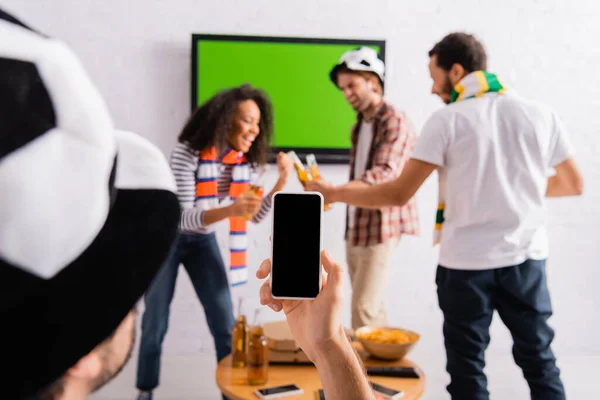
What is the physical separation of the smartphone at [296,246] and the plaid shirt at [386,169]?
1.27 m

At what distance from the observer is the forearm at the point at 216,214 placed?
6.77 ft

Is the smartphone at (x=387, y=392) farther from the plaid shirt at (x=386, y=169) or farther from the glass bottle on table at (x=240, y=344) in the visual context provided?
the plaid shirt at (x=386, y=169)

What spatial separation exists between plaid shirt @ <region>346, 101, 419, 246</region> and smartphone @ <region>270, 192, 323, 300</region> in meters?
1.27

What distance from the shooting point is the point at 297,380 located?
1.41 meters

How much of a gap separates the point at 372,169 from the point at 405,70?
0.93 metres

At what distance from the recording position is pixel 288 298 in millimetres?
813

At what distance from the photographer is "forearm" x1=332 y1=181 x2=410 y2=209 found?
1.84 metres

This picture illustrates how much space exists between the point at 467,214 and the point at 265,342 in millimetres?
736

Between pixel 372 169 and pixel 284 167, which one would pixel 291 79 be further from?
pixel 372 169

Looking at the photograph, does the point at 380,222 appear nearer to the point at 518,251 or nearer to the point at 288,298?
the point at 518,251

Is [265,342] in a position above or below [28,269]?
below

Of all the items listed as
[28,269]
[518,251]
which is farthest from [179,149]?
[28,269]

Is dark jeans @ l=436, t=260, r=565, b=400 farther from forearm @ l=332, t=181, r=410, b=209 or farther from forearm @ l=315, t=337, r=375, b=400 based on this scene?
forearm @ l=315, t=337, r=375, b=400

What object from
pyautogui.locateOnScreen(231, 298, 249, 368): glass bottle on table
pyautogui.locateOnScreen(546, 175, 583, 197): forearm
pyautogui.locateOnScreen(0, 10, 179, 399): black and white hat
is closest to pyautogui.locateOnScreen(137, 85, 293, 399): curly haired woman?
pyautogui.locateOnScreen(231, 298, 249, 368): glass bottle on table
